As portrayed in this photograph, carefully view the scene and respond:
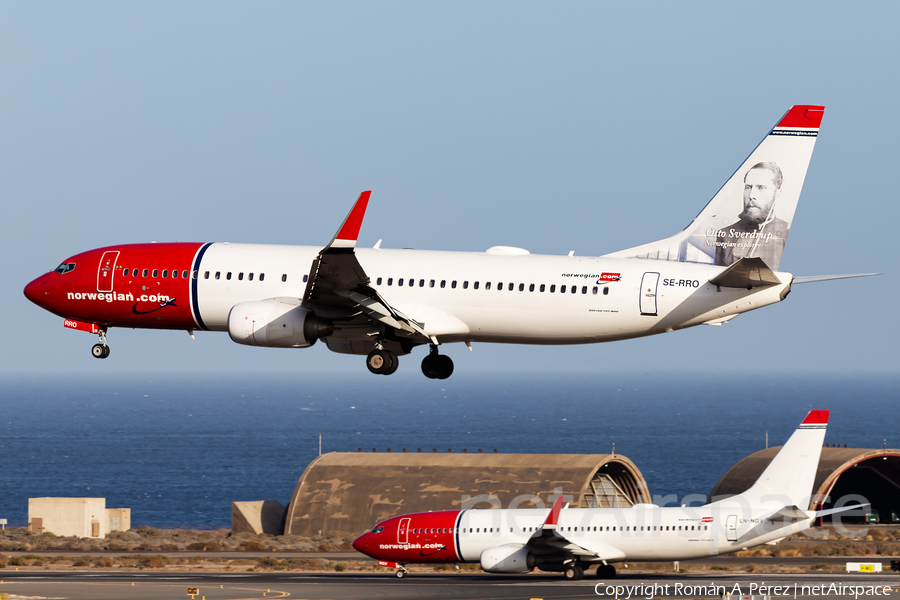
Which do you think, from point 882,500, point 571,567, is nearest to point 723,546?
point 571,567

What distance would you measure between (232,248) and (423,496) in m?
46.7

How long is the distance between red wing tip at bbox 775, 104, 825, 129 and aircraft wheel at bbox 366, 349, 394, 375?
58.8 feet

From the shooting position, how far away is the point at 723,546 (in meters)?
61.7

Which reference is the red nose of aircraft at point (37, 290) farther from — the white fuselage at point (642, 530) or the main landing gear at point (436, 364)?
the white fuselage at point (642, 530)

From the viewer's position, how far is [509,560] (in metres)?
64.3

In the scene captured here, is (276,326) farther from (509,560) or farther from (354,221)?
(509,560)

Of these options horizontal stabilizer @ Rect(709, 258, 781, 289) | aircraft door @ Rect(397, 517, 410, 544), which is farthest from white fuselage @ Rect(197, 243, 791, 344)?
aircraft door @ Rect(397, 517, 410, 544)

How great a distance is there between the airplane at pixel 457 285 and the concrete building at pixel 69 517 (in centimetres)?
5759

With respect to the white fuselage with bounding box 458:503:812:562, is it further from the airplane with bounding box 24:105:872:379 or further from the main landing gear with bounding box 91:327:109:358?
the main landing gear with bounding box 91:327:109:358

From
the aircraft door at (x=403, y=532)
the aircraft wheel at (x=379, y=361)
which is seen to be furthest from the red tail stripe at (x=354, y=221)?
the aircraft door at (x=403, y=532)

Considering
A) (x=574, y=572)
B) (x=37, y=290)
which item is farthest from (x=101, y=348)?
(x=574, y=572)

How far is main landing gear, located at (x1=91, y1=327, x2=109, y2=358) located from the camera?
158ft

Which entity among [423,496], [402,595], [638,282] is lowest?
[402,595]

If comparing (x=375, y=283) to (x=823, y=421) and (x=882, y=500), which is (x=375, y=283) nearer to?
(x=823, y=421)
